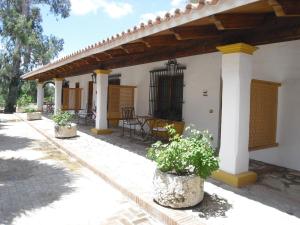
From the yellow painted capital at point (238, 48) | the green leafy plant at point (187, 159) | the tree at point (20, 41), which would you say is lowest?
the green leafy plant at point (187, 159)

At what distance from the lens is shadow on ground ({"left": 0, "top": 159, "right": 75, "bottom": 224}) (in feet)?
12.8

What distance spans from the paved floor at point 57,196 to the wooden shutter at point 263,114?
8.58 ft

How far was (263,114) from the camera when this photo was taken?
221 inches

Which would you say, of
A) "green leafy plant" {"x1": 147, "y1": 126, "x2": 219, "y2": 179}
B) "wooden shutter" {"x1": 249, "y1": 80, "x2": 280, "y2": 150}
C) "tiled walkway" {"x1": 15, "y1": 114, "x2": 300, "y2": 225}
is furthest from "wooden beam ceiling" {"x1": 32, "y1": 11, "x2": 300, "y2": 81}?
"tiled walkway" {"x1": 15, "y1": 114, "x2": 300, "y2": 225}

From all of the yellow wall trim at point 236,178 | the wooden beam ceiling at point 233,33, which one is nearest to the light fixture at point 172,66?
the wooden beam ceiling at point 233,33

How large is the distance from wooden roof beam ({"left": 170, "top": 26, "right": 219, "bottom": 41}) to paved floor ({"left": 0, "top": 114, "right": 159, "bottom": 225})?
2607 millimetres

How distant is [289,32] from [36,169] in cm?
497

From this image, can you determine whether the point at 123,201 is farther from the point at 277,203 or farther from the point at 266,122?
the point at 266,122

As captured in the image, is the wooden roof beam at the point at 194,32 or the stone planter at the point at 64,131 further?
the stone planter at the point at 64,131

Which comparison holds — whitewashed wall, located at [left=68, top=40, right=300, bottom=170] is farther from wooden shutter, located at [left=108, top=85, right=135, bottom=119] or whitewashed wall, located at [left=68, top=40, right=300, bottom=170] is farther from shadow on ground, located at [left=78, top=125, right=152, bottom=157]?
wooden shutter, located at [left=108, top=85, right=135, bottom=119]

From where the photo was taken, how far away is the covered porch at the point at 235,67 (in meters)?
4.11

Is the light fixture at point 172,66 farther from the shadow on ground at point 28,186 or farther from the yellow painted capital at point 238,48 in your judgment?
the shadow on ground at point 28,186

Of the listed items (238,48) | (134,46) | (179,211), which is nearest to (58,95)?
(134,46)

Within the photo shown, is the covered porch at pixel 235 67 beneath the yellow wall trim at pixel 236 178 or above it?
above
